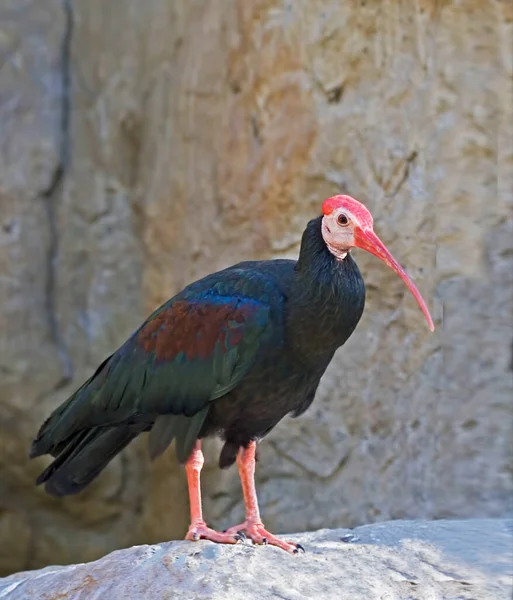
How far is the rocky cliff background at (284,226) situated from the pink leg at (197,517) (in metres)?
1.69

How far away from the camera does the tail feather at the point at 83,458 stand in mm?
3791

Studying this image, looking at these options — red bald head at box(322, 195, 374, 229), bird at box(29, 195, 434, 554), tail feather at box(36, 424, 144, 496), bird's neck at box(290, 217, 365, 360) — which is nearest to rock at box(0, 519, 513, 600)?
bird at box(29, 195, 434, 554)

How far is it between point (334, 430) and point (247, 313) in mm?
1887

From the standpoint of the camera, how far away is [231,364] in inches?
138

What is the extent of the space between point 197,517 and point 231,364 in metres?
0.51

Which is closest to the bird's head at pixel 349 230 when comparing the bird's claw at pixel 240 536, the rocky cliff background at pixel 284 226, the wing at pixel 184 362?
the wing at pixel 184 362

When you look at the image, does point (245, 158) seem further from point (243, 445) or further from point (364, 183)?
point (243, 445)

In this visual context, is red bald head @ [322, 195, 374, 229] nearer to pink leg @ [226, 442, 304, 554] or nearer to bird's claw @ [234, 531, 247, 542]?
pink leg @ [226, 442, 304, 554]

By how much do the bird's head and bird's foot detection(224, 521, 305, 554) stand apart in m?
0.85

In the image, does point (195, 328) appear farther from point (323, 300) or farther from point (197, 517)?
point (197, 517)

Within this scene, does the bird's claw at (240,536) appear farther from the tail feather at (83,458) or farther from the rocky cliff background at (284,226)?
the rocky cliff background at (284,226)

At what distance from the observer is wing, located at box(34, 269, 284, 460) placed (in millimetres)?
3512

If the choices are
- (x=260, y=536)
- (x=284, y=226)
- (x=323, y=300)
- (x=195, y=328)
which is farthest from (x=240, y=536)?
(x=284, y=226)

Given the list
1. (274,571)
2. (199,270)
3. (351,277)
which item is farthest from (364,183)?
(274,571)
